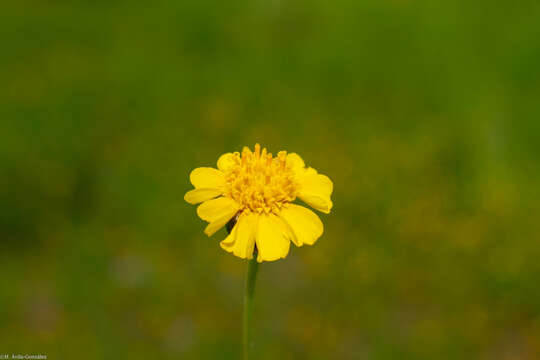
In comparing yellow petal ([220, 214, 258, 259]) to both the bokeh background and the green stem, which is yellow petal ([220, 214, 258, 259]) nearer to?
the green stem

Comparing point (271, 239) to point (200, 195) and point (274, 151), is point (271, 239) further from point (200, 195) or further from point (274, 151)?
point (274, 151)

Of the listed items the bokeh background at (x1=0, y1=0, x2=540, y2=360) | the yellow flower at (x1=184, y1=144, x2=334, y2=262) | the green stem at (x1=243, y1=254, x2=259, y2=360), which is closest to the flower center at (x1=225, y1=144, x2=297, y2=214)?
the yellow flower at (x1=184, y1=144, x2=334, y2=262)

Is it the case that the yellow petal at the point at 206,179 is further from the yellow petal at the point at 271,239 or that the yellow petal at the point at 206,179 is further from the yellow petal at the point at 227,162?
the yellow petal at the point at 271,239

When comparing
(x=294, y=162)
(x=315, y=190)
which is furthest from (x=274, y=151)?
(x=315, y=190)

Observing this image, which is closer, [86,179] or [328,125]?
[86,179]

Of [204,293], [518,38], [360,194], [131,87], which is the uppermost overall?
[518,38]

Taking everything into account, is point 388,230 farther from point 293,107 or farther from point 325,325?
point 293,107

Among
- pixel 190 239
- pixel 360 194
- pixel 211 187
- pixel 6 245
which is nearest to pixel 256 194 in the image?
pixel 211 187

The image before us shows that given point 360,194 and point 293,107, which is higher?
point 293,107
